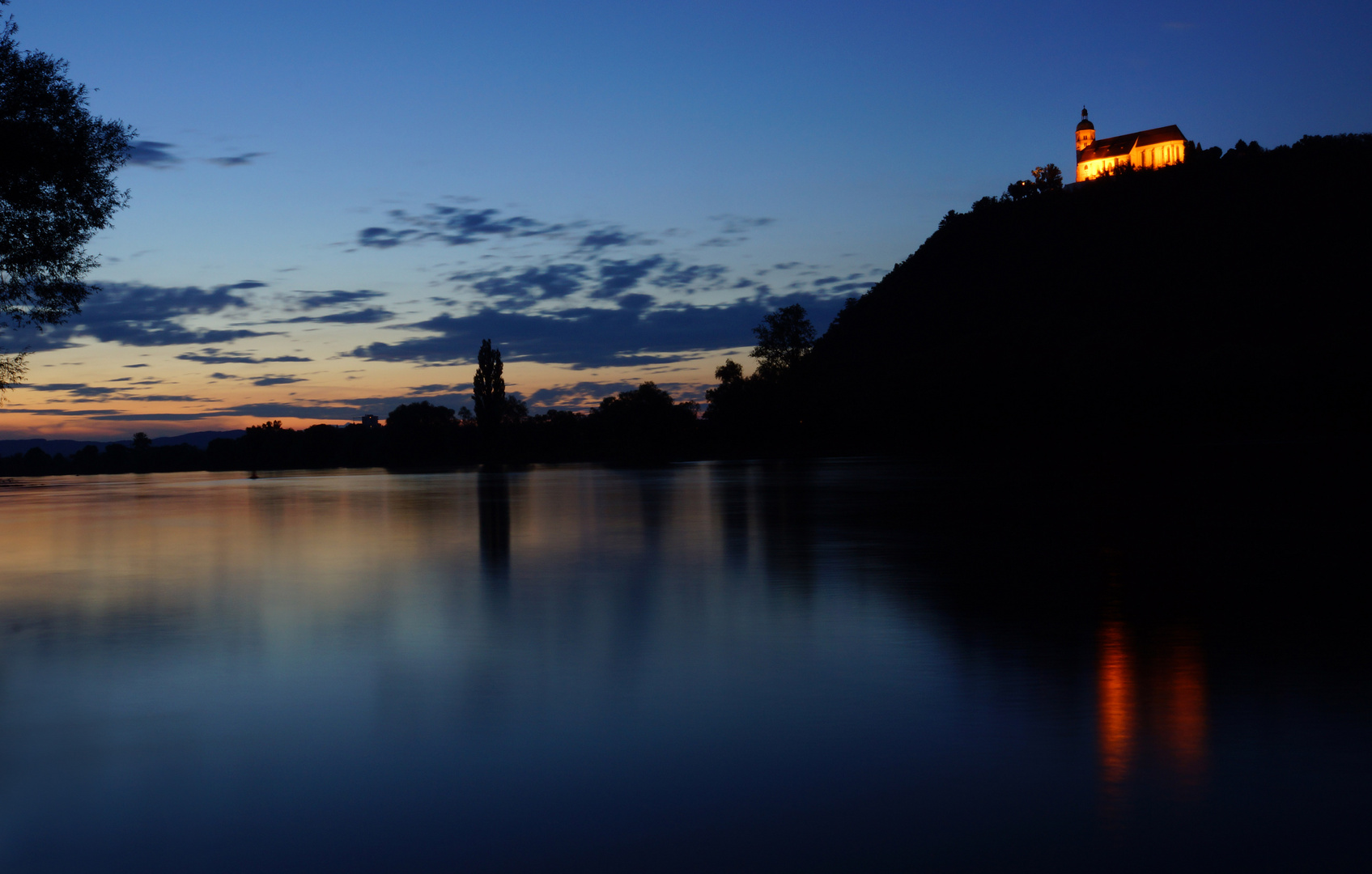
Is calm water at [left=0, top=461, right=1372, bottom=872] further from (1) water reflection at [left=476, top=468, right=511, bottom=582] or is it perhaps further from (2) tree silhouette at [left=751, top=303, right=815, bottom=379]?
(2) tree silhouette at [left=751, top=303, right=815, bottom=379]

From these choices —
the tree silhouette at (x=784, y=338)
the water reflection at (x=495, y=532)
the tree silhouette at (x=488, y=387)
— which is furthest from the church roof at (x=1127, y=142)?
the water reflection at (x=495, y=532)

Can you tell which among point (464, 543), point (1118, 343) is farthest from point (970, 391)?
point (464, 543)

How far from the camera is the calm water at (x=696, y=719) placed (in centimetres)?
335

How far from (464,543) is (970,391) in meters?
73.3

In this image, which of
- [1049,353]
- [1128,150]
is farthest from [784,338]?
[1128,150]

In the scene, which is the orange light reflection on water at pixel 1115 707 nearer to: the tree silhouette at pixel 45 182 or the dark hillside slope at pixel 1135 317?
the tree silhouette at pixel 45 182

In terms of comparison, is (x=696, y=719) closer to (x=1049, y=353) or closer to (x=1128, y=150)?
(x=1049, y=353)

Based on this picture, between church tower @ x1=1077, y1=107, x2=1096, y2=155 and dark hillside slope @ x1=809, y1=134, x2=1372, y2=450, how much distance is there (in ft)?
103

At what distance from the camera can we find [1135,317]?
334 feet

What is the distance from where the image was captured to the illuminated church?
5536 inches

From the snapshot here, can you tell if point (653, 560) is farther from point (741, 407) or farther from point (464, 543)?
point (741, 407)

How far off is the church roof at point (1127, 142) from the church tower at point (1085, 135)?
0.88 meters

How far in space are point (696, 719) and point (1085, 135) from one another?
568ft

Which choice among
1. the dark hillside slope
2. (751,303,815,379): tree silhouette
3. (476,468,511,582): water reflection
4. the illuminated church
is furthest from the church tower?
(476,468,511,582): water reflection
